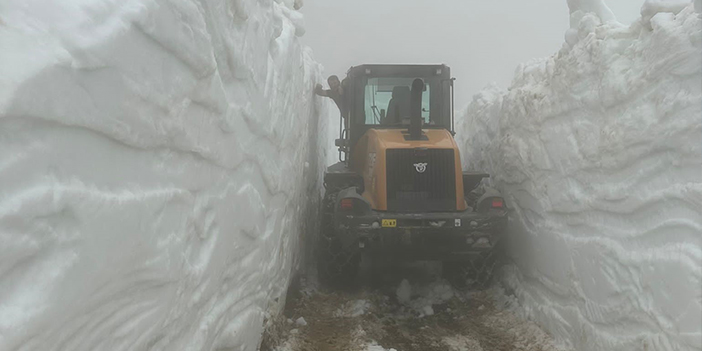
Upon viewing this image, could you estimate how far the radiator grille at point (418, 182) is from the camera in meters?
5.62

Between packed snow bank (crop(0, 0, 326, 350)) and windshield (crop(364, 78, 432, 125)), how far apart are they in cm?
311

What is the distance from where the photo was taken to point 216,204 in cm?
293

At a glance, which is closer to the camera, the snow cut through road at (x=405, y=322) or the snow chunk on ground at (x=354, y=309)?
the snow cut through road at (x=405, y=322)

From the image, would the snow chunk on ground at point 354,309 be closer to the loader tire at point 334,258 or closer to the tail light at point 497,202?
the loader tire at point 334,258

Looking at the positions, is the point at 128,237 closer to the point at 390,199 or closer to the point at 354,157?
the point at 390,199

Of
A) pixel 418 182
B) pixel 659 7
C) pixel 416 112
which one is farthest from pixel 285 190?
pixel 659 7

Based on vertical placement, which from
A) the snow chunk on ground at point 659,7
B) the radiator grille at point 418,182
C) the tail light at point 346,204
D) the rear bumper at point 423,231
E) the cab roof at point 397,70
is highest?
the cab roof at point 397,70

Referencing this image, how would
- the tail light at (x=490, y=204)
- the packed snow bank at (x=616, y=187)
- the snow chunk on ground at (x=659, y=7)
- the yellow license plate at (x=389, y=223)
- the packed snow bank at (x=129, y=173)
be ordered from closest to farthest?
the packed snow bank at (x=129, y=173) → the packed snow bank at (x=616, y=187) → the snow chunk on ground at (x=659, y=7) → the yellow license plate at (x=389, y=223) → the tail light at (x=490, y=204)

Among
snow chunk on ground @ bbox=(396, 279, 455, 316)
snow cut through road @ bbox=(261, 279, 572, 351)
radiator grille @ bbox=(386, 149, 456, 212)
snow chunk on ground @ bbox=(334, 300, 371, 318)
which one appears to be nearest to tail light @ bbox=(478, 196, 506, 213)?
radiator grille @ bbox=(386, 149, 456, 212)

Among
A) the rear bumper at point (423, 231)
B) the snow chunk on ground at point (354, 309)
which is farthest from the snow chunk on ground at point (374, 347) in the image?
the rear bumper at point (423, 231)

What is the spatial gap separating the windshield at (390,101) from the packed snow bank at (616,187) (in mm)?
1396

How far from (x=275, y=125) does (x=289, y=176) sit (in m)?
0.95

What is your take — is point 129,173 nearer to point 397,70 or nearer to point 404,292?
point 404,292

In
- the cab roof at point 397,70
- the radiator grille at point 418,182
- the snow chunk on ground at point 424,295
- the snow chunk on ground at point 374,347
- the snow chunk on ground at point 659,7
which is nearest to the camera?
the snow chunk on ground at point 659,7
